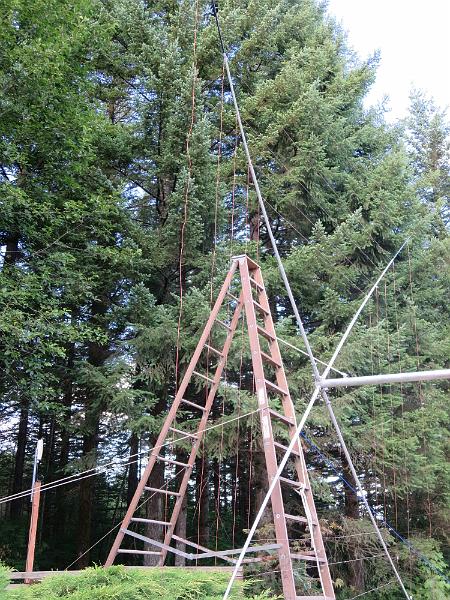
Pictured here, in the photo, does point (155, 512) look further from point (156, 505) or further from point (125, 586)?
point (125, 586)

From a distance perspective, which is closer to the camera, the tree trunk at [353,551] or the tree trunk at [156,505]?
the tree trunk at [156,505]

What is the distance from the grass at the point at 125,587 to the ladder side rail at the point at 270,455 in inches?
13.1

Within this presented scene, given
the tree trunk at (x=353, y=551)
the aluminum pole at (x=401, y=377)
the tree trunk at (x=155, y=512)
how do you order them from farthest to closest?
the tree trunk at (x=353, y=551)
the tree trunk at (x=155, y=512)
the aluminum pole at (x=401, y=377)

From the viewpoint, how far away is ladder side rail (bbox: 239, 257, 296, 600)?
4121 mm

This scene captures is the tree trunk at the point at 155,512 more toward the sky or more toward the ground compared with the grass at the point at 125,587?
more toward the sky

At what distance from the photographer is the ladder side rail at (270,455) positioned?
412 centimetres

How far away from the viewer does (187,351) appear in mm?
8469

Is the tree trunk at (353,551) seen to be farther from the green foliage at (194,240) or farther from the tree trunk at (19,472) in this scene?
the tree trunk at (19,472)

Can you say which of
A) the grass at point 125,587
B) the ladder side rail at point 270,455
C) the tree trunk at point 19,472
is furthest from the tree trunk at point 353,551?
the tree trunk at point 19,472

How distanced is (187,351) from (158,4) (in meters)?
7.04

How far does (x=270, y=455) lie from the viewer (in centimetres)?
437

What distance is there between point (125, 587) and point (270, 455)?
1403mm

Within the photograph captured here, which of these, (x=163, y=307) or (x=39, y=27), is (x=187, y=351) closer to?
(x=163, y=307)

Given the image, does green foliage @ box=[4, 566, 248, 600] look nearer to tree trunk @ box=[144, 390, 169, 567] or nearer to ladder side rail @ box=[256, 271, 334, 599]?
ladder side rail @ box=[256, 271, 334, 599]
